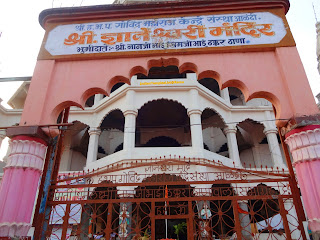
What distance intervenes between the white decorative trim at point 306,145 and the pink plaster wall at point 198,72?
383 mm

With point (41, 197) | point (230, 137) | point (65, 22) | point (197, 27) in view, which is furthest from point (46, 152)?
point (230, 137)

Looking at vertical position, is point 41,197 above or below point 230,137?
below

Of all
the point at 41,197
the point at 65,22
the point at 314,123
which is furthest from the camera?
the point at 65,22

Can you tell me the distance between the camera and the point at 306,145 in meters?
3.62

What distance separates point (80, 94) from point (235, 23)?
3.06m

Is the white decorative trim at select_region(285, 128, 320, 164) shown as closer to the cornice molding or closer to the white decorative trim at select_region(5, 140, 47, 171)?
the cornice molding

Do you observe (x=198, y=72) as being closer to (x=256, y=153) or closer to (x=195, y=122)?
(x=195, y=122)

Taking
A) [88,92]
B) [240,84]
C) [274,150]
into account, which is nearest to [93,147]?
[88,92]

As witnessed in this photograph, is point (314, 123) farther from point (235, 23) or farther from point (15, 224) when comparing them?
point (15, 224)

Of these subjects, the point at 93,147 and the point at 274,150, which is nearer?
the point at 93,147

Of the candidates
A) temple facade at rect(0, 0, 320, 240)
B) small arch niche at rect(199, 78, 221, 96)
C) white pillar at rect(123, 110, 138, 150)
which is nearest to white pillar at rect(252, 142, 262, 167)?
small arch niche at rect(199, 78, 221, 96)

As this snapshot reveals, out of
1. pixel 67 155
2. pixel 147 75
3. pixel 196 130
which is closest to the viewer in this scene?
pixel 147 75

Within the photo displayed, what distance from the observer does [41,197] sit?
4.02 metres

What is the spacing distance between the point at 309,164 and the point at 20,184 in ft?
13.0
